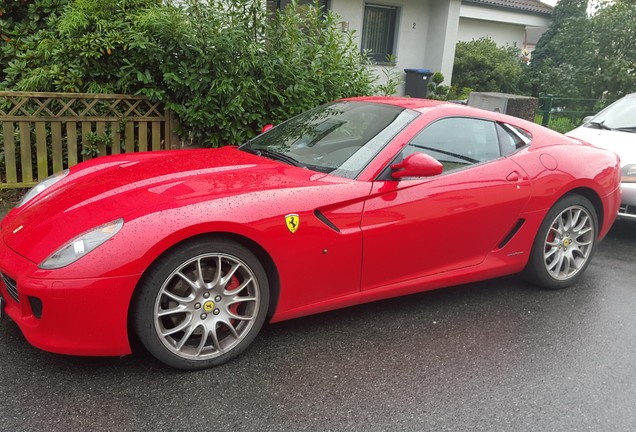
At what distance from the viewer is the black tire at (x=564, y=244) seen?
4.30 m

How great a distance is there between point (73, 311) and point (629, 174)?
534 centimetres

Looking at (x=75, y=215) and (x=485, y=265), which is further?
(x=485, y=265)

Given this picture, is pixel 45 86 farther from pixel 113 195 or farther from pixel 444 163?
pixel 444 163

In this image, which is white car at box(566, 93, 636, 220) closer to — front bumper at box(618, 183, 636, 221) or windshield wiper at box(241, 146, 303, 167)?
front bumper at box(618, 183, 636, 221)

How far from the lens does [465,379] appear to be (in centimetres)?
314

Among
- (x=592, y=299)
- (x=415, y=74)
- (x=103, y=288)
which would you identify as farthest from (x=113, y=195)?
(x=415, y=74)

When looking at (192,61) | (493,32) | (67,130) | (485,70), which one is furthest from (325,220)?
(493,32)

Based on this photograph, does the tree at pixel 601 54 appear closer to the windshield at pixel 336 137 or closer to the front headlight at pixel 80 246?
the windshield at pixel 336 137

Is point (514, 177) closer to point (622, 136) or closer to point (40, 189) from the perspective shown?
point (40, 189)

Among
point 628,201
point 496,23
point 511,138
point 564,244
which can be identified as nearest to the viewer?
point 511,138

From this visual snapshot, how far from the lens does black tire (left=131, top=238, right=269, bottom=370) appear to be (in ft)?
9.29

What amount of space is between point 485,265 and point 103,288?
254 cm

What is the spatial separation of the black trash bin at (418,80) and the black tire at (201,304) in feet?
41.3

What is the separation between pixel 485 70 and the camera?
58.9 feet
